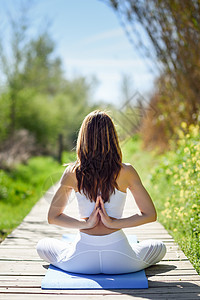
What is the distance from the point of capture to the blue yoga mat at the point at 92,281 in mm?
2049

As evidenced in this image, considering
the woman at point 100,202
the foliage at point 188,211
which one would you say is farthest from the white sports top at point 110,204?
the foliage at point 188,211

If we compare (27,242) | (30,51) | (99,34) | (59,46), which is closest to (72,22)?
(99,34)

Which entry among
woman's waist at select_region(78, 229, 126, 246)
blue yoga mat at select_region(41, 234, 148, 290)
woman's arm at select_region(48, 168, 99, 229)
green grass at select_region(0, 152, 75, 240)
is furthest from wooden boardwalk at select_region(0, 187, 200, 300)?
green grass at select_region(0, 152, 75, 240)

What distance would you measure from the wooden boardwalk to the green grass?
18.9 inches

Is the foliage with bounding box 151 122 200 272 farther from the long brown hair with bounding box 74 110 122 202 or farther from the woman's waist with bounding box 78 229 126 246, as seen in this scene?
the long brown hair with bounding box 74 110 122 202

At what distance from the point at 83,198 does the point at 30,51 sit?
9.65m

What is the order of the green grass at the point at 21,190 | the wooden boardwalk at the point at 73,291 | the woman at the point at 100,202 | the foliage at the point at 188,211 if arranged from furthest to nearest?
1. the green grass at the point at 21,190
2. the foliage at the point at 188,211
3. the woman at the point at 100,202
4. the wooden boardwalk at the point at 73,291

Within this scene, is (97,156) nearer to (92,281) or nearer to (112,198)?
(112,198)

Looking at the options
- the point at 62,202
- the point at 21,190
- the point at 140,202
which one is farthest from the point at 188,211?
the point at 21,190

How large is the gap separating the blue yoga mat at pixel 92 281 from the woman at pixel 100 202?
4 cm

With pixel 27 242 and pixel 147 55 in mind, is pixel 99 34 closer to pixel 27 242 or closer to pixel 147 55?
pixel 147 55

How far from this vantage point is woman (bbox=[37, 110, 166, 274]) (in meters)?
2.07

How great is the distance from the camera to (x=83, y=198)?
7.09 feet

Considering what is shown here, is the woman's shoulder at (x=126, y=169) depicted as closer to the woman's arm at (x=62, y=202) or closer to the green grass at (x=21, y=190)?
the woman's arm at (x=62, y=202)
